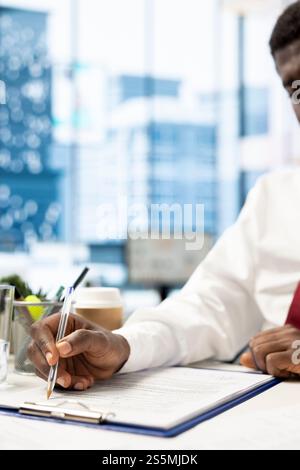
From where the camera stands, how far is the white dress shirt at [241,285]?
114cm

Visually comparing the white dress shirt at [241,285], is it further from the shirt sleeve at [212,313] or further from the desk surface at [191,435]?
the desk surface at [191,435]

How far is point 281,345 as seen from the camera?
38.1 inches

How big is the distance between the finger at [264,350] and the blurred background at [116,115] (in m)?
5.06

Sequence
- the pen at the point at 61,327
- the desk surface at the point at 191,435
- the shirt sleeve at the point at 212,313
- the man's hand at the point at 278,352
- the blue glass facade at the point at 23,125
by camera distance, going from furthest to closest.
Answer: the blue glass facade at the point at 23,125 → the shirt sleeve at the point at 212,313 → the man's hand at the point at 278,352 → the pen at the point at 61,327 → the desk surface at the point at 191,435

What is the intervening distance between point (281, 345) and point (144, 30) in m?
5.95

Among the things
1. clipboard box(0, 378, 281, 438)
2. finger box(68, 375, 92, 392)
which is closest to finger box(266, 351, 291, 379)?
clipboard box(0, 378, 281, 438)

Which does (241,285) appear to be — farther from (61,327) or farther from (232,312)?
(61,327)

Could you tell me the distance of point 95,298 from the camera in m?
1.15

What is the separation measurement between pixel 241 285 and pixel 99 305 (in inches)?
13.3

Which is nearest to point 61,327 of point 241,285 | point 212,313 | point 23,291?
point 23,291

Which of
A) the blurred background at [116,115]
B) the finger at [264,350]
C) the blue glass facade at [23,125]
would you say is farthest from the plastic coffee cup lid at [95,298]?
the blue glass facade at [23,125]

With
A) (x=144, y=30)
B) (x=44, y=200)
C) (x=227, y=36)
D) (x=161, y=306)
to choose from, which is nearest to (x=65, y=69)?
(x=144, y=30)

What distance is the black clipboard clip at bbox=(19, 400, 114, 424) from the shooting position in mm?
694

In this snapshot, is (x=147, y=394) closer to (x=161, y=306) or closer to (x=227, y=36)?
(x=161, y=306)
